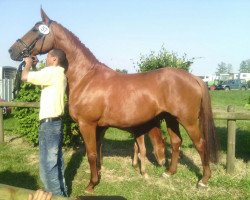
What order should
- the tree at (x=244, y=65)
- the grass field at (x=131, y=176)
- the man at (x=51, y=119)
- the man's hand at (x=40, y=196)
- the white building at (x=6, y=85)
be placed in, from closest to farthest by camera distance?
the man's hand at (x=40, y=196) → the man at (x=51, y=119) → the grass field at (x=131, y=176) → the white building at (x=6, y=85) → the tree at (x=244, y=65)

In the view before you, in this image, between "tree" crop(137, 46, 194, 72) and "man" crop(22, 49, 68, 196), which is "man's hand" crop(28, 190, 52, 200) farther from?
"tree" crop(137, 46, 194, 72)

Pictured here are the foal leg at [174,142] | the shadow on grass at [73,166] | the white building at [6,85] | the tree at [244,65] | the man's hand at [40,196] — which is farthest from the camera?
the tree at [244,65]

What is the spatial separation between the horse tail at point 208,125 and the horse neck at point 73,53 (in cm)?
183

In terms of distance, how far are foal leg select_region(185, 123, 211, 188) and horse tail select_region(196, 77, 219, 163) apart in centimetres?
6

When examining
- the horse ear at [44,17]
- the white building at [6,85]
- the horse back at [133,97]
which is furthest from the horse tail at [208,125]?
the white building at [6,85]

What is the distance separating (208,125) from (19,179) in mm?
3328

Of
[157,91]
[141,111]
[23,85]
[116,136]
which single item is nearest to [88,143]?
[141,111]

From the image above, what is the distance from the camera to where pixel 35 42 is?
15.9 ft

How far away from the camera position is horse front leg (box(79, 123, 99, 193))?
188 inches

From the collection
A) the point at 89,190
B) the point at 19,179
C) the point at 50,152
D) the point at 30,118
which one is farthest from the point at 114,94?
the point at 30,118

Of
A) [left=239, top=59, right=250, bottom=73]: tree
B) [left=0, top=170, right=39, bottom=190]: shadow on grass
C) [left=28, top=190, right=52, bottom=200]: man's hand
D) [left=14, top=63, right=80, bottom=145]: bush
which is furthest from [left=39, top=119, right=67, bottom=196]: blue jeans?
[left=239, top=59, right=250, bottom=73]: tree

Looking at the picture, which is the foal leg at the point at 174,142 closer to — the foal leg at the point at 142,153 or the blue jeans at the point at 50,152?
the foal leg at the point at 142,153

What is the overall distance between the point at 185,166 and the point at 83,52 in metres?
3.01

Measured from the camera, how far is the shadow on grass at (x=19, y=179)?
16.8 ft
